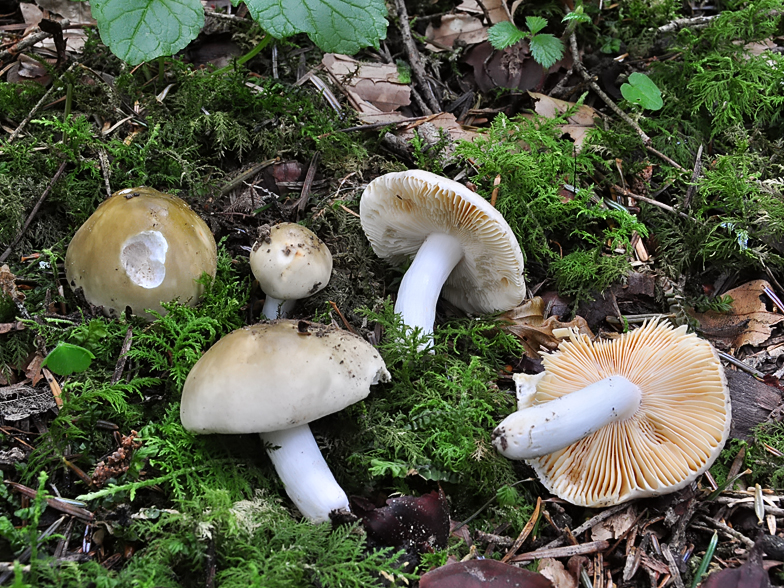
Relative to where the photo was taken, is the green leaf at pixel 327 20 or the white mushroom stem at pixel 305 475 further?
the green leaf at pixel 327 20

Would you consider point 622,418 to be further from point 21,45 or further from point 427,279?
point 21,45

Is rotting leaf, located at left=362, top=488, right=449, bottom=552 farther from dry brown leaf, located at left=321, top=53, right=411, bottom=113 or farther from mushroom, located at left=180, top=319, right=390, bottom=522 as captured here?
dry brown leaf, located at left=321, top=53, right=411, bottom=113

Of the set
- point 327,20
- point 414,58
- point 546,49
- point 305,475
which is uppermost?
point 327,20

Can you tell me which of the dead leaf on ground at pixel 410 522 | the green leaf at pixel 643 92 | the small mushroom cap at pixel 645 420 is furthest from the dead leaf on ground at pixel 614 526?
the green leaf at pixel 643 92

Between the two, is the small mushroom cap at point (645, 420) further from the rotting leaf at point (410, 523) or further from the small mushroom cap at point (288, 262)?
the small mushroom cap at point (288, 262)

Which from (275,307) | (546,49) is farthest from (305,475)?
(546,49)

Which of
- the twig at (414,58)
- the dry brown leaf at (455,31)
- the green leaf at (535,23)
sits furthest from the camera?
the dry brown leaf at (455,31)
